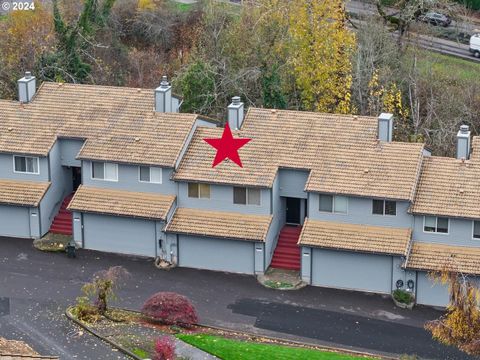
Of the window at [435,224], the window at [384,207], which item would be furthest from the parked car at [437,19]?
the window at [435,224]

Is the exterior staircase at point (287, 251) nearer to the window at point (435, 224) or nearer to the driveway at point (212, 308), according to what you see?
the driveway at point (212, 308)

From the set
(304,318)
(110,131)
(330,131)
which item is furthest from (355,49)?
(304,318)

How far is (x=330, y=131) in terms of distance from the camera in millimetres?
54562

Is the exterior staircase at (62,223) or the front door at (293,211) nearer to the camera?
the front door at (293,211)

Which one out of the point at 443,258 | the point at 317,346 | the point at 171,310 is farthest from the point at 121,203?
the point at 443,258

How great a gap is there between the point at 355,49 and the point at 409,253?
22072 mm

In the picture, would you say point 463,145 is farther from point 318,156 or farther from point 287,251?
point 287,251

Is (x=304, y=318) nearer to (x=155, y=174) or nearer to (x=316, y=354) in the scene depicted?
(x=316, y=354)

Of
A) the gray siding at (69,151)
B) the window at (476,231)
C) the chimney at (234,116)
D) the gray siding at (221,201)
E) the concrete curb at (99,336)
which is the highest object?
the chimney at (234,116)

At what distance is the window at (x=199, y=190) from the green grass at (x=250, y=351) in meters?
9.69

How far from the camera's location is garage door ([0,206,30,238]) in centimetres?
5569

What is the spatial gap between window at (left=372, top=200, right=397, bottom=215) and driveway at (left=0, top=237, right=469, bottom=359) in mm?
4188

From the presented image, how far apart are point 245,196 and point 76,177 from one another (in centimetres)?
1119

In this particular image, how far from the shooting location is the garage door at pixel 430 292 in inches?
1933
